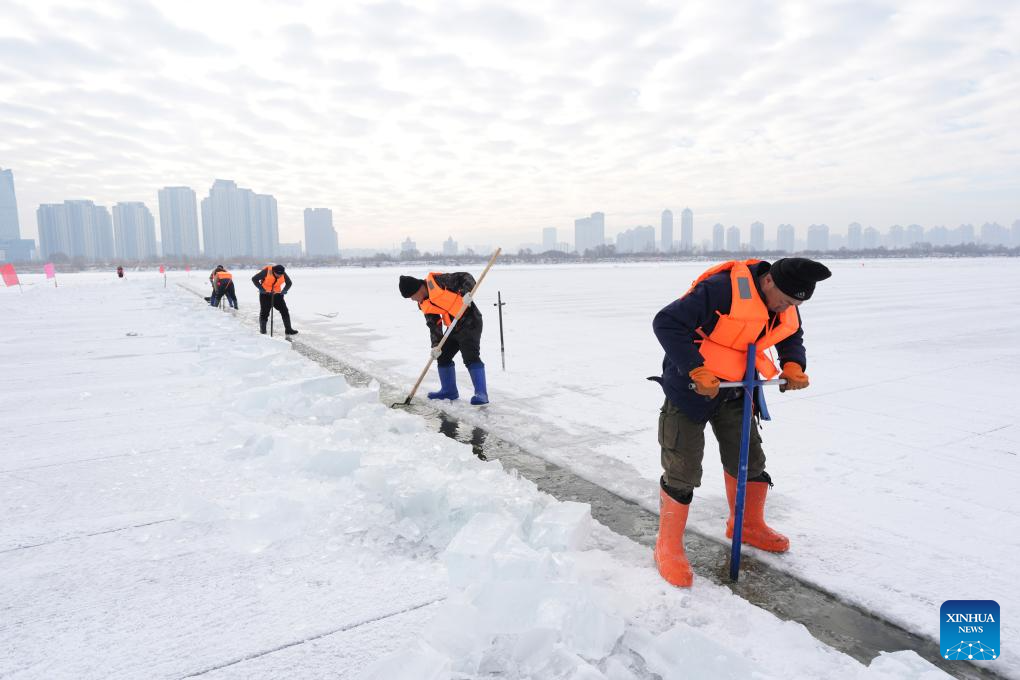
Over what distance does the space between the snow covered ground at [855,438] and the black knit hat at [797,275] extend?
4.61 feet

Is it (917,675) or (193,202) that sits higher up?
(193,202)

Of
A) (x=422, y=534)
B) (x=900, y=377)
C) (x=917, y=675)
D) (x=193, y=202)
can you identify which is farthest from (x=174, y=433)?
(x=193, y=202)

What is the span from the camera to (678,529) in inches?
110

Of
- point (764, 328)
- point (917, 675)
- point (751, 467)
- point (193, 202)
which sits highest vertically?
point (193, 202)

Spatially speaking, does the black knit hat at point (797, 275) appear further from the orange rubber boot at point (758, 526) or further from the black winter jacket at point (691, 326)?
the orange rubber boot at point (758, 526)

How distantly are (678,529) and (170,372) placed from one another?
6.81 metres

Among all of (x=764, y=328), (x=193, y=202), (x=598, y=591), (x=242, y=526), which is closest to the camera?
(x=598, y=591)

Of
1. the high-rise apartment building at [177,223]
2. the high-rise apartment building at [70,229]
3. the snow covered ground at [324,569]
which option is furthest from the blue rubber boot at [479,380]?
the high-rise apartment building at [177,223]

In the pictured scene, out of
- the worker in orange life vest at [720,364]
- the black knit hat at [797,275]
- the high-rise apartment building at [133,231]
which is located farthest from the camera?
the high-rise apartment building at [133,231]

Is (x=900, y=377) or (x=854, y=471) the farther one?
(x=900, y=377)

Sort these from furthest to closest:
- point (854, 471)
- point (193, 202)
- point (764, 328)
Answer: point (193, 202) → point (854, 471) → point (764, 328)

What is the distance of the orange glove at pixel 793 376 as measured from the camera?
2.83 metres

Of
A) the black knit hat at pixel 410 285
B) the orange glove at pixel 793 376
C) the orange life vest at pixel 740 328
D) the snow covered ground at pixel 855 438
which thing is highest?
the black knit hat at pixel 410 285

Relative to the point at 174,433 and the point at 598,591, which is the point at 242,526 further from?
the point at 174,433
